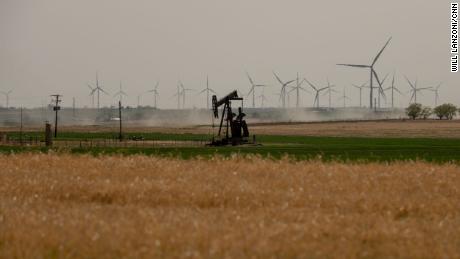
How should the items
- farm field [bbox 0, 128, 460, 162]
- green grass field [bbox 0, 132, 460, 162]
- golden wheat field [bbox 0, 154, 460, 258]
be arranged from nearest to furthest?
golden wheat field [bbox 0, 154, 460, 258], green grass field [bbox 0, 132, 460, 162], farm field [bbox 0, 128, 460, 162]

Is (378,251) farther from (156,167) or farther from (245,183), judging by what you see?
(156,167)

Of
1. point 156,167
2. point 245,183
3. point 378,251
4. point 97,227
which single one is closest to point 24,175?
point 156,167

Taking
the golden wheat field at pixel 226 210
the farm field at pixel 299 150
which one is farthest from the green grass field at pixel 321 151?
the golden wheat field at pixel 226 210

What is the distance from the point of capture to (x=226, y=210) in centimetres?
1977

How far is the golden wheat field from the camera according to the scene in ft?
47.8

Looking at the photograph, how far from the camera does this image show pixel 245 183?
24625 mm

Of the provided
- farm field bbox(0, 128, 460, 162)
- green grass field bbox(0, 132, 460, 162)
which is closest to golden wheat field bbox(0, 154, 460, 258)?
green grass field bbox(0, 132, 460, 162)

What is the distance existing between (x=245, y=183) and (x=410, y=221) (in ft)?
22.7

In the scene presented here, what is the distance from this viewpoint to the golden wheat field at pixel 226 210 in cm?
1456

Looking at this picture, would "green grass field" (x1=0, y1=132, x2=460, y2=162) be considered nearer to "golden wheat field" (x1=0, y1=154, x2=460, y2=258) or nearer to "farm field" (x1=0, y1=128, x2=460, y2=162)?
"farm field" (x1=0, y1=128, x2=460, y2=162)

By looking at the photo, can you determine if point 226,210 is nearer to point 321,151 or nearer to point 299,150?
point 321,151

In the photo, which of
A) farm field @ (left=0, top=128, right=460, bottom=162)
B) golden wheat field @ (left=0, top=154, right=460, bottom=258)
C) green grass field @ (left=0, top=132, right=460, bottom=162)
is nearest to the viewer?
golden wheat field @ (left=0, top=154, right=460, bottom=258)

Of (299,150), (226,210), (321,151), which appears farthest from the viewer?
(299,150)

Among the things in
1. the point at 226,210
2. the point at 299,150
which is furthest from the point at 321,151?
the point at 226,210
